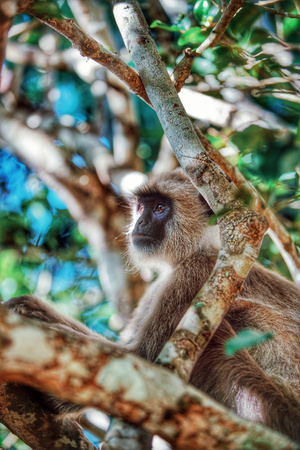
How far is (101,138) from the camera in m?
7.99

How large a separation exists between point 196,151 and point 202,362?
1887 mm

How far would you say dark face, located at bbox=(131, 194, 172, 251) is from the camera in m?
5.60

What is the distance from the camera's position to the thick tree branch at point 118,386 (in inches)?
67.2

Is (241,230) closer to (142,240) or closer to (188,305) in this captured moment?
(188,305)

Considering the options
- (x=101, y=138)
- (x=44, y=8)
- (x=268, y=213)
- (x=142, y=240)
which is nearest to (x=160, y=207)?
(x=142, y=240)

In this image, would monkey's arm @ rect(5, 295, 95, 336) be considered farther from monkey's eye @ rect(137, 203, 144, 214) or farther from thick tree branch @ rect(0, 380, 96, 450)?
monkey's eye @ rect(137, 203, 144, 214)

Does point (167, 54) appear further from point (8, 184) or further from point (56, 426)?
point (56, 426)

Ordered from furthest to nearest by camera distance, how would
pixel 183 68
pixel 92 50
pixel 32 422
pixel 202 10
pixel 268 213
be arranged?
pixel 202 10 → pixel 268 213 → pixel 183 68 → pixel 92 50 → pixel 32 422

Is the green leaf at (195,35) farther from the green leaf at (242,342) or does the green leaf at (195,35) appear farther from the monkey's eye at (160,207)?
the green leaf at (242,342)

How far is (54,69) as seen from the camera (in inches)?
336

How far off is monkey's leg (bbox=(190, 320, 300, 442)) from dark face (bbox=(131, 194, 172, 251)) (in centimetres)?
179

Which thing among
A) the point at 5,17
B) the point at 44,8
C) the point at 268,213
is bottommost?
the point at 268,213

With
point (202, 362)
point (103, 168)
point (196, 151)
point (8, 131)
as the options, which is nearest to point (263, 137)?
point (196, 151)

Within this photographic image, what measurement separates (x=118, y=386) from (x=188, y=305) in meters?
2.68
